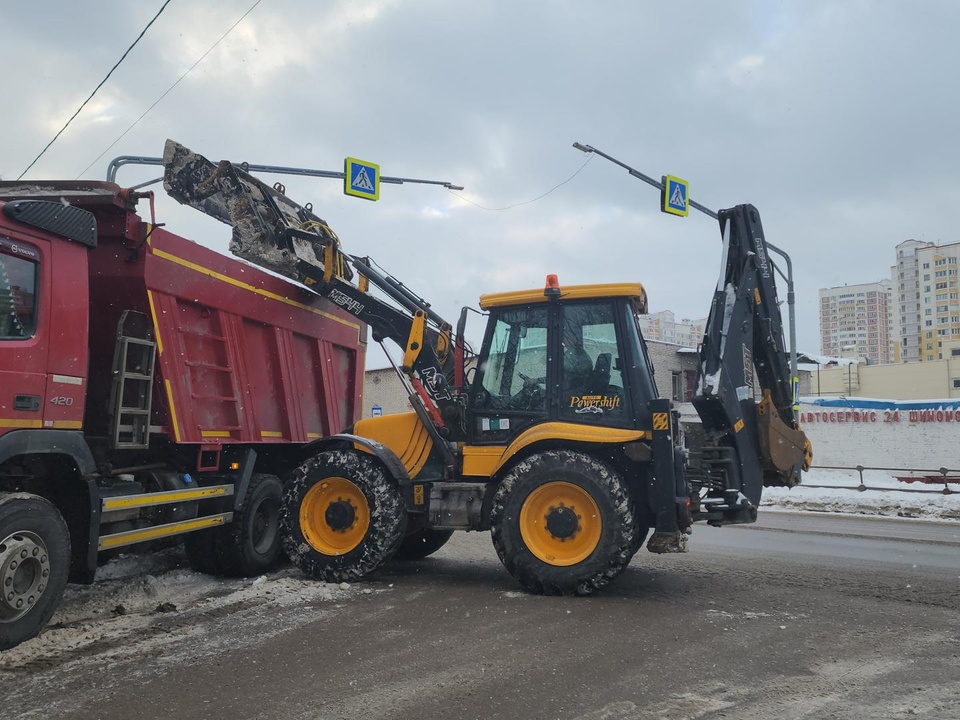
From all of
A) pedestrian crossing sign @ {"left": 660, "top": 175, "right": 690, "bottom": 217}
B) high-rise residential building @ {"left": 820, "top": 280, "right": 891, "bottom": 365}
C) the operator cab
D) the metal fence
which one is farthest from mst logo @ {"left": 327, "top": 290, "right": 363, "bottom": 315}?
high-rise residential building @ {"left": 820, "top": 280, "right": 891, "bottom": 365}

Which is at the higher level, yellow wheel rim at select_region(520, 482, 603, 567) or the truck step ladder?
the truck step ladder

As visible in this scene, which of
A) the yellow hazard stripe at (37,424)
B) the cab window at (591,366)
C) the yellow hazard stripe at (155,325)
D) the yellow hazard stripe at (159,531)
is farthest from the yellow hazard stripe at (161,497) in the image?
the cab window at (591,366)

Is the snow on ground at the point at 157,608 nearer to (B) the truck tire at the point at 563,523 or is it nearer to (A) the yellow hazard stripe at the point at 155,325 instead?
(B) the truck tire at the point at 563,523

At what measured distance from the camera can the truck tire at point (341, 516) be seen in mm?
7395

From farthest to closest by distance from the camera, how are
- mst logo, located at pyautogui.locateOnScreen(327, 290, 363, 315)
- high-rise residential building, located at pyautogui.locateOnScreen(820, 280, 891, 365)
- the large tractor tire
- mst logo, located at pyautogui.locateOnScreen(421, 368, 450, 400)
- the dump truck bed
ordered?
high-rise residential building, located at pyautogui.locateOnScreen(820, 280, 891, 365)
mst logo, located at pyautogui.locateOnScreen(327, 290, 363, 315)
mst logo, located at pyautogui.locateOnScreen(421, 368, 450, 400)
the large tractor tire
the dump truck bed

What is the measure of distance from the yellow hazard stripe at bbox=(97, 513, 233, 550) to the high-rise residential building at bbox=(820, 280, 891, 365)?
329 ft

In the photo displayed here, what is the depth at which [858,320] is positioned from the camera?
100875 mm

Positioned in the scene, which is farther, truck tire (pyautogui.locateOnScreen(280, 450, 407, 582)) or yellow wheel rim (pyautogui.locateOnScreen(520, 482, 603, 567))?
truck tire (pyautogui.locateOnScreen(280, 450, 407, 582))

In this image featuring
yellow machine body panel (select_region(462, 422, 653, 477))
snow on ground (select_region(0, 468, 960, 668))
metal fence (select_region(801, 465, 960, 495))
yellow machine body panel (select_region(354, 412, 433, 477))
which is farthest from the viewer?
metal fence (select_region(801, 465, 960, 495))

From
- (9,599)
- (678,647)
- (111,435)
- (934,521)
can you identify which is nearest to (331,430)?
(111,435)

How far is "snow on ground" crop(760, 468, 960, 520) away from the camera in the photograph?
53.1ft

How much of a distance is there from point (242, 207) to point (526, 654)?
5300 mm

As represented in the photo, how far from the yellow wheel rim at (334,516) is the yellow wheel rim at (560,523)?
1.60 meters

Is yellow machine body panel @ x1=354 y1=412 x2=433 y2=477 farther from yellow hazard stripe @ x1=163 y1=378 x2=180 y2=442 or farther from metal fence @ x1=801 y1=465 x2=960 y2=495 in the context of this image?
metal fence @ x1=801 y1=465 x2=960 y2=495
